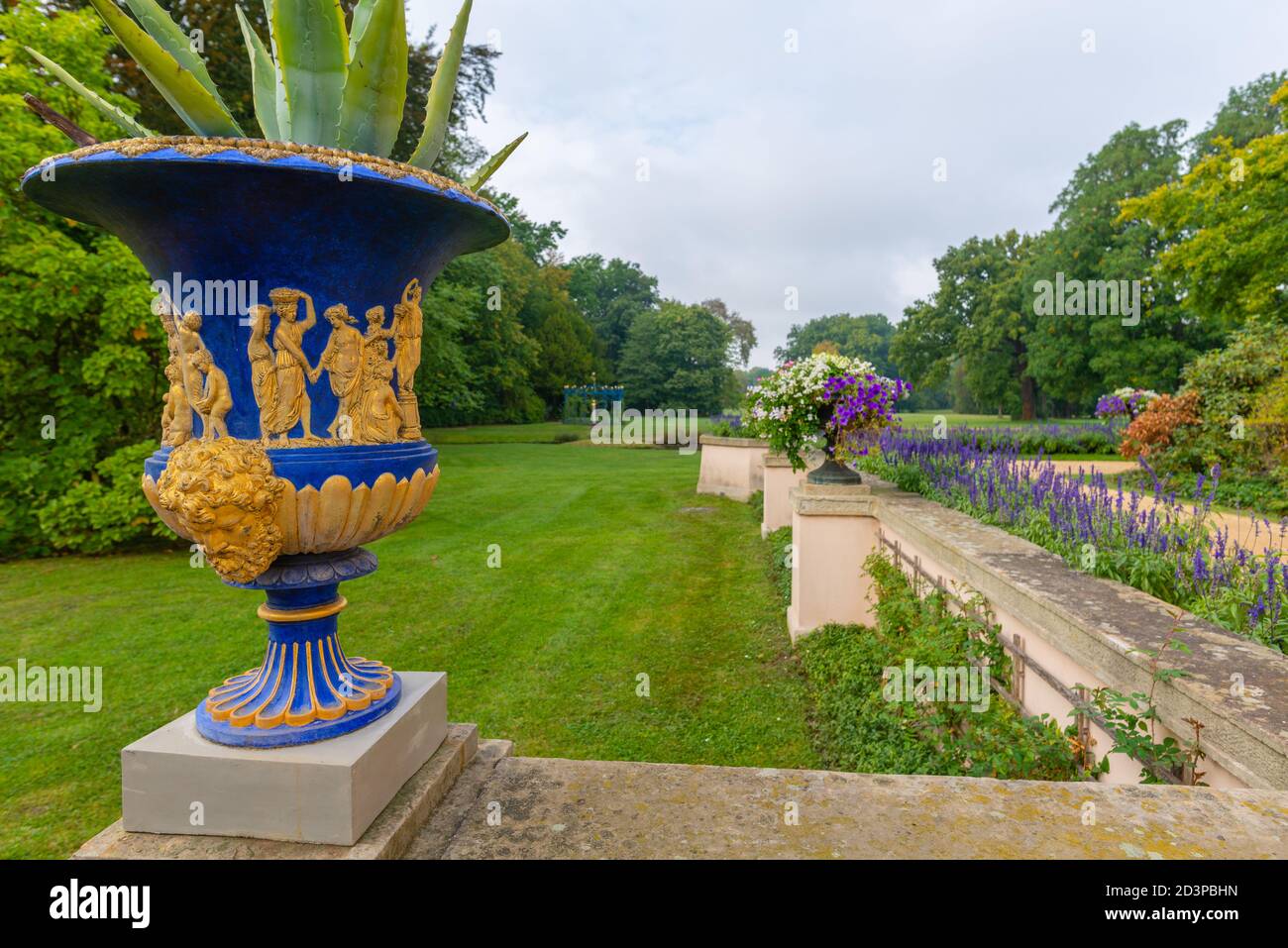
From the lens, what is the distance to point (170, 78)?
171cm

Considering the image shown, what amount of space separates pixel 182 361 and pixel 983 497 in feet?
17.7

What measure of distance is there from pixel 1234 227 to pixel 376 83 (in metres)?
18.7

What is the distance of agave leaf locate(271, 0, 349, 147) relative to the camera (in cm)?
186

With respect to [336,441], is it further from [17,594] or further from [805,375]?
[17,594]

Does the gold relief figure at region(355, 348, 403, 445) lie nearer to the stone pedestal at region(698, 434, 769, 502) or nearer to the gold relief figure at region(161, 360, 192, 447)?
the gold relief figure at region(161, 360, 192, 447)

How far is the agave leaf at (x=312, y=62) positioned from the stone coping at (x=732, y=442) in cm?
1192

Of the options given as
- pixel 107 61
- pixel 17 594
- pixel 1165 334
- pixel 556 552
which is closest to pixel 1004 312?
pixel 1165 334

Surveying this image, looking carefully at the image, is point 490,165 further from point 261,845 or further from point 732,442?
point 732,442

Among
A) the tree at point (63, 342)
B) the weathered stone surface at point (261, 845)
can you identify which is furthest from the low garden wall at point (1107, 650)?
the tree at point (63, 342)

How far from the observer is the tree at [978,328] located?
120ft

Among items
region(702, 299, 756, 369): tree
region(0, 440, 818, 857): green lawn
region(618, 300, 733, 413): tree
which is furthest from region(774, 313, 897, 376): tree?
region(0, 440, 818, 857): green lawn

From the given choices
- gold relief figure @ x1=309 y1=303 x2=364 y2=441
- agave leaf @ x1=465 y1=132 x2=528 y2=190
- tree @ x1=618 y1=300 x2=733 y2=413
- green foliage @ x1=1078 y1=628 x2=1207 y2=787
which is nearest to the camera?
gold relief figure @ x1=309 y1=303 x2=364 y2=441

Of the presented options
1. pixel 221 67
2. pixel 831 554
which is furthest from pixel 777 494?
pixel 221 67

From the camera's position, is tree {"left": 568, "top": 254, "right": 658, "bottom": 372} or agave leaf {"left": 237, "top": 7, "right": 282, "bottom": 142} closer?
agave leaf {"left": 237, "top": 7, "right": 282, "bottom": 142}
